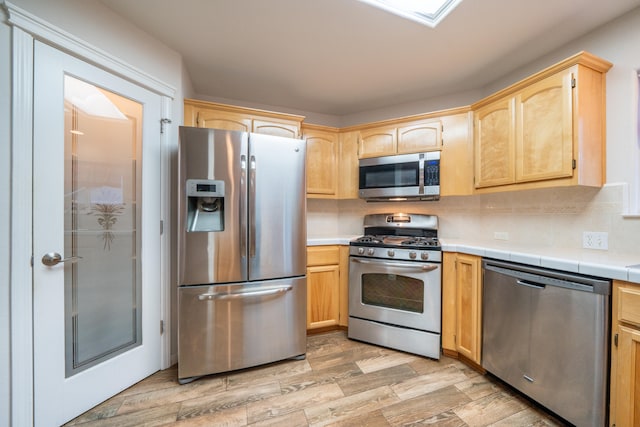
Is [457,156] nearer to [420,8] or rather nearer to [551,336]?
[420,8]

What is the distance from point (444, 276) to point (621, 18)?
78.1 inches

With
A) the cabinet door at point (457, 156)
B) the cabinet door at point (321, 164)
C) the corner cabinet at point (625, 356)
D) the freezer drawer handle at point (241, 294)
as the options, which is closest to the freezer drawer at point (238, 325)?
the freezer drawer handle at point (241, 294)

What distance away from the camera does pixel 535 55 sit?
194 cm

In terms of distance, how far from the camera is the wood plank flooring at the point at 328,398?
1.42 meters

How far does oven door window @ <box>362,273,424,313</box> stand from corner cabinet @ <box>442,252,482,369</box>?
206 mm

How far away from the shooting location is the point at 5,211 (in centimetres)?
119

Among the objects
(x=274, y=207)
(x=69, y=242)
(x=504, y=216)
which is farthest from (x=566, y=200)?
(x=69, y=242)

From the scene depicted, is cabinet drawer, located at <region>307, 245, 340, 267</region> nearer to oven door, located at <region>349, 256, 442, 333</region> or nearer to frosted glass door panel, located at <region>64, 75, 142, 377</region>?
oven door, located at <region>349, 256, 442, 333</region>

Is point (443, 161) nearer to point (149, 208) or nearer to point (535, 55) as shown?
point (535, 55)

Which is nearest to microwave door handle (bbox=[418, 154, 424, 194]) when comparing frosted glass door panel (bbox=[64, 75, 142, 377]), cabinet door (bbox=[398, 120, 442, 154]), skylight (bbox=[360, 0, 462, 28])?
cabinet door (bbox=[398, 120, 442, 154])

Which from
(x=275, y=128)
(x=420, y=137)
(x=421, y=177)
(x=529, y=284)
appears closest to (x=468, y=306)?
(x=529, y=284)

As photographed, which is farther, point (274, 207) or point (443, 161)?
point (443, 161)

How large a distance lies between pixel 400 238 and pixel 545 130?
53.6 inches

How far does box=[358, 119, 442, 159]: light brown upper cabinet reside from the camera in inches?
92.7
